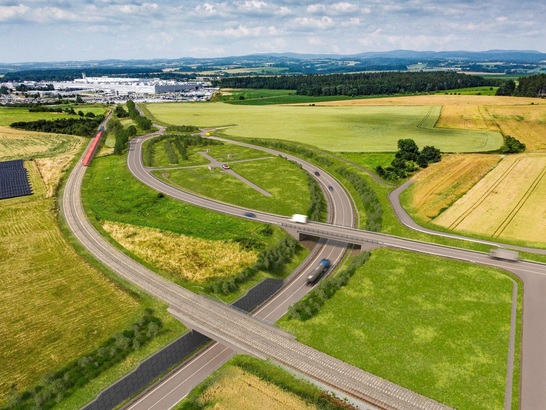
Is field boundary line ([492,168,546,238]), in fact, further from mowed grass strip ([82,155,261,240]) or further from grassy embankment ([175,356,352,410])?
grassy embankment ([175,356,352,410])

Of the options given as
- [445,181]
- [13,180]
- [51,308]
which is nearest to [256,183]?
[445,181]

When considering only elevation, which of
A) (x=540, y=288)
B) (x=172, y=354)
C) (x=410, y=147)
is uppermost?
(x=410, y=147)

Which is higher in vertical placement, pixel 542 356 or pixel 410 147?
pixel 410 147

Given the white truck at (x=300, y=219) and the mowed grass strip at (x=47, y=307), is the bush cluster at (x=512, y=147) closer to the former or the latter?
the white truck at (x=300, y=219)

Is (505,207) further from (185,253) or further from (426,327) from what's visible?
(185,253)

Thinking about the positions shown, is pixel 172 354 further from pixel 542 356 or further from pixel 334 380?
pixel 542 356

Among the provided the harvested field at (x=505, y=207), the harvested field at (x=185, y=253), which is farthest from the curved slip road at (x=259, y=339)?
the harvested field at (x=505, y=207)

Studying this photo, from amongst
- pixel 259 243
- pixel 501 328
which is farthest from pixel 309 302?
pixel 501 328
